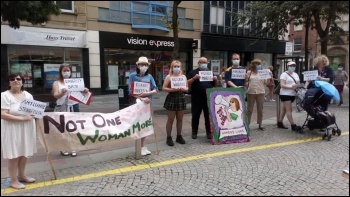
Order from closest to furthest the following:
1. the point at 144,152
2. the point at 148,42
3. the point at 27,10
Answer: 1. the point at 144,152
2. the point at 27,10
3. the point at 148,42

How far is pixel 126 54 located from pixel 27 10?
939cm

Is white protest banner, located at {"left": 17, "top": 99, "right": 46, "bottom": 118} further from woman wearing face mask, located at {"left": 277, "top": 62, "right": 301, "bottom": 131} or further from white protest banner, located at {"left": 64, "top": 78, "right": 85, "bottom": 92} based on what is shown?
woman wearing face mask, located at {"left": 277, "top": 62, "right": 301, "bottom": 131}

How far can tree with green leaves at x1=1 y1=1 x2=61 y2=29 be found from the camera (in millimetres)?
7660

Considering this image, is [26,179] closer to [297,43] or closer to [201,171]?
[201,171]

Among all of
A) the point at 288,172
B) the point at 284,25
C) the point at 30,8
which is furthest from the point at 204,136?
the point at 284,25

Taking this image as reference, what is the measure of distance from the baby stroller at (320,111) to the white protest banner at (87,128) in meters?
3.85

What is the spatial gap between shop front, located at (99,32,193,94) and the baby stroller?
1153 cm

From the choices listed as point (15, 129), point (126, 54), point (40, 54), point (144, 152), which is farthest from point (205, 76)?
point (126, 54)

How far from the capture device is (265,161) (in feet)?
16.3

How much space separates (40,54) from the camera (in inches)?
576

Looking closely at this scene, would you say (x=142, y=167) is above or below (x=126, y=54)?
below

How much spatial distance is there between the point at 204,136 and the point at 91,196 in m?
3.49

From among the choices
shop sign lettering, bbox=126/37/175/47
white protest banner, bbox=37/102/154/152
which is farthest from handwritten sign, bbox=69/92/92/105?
shop sign lettering, bbox=126/37/175/47

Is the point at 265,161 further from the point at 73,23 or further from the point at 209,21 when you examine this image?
the point at 209,21
